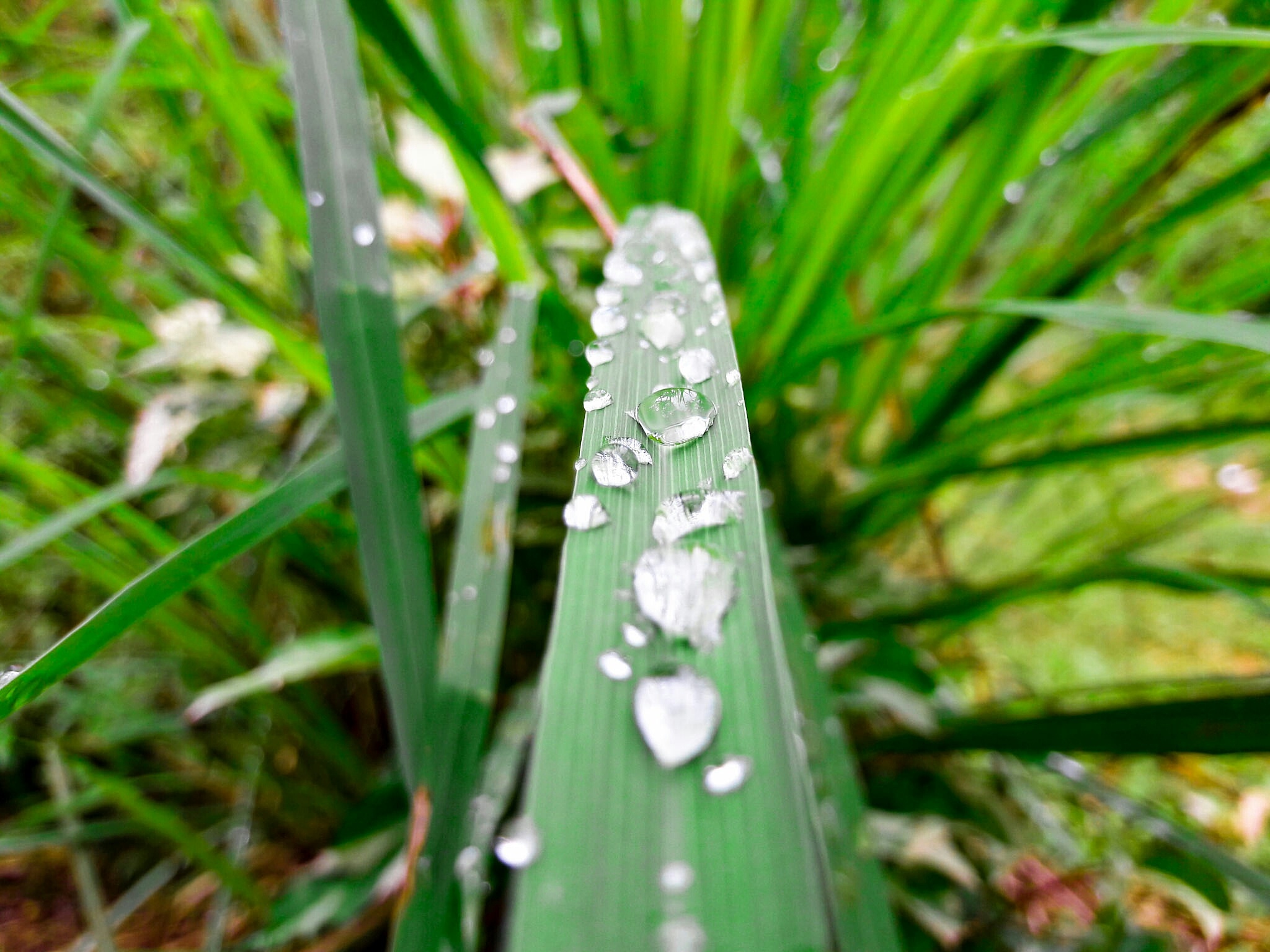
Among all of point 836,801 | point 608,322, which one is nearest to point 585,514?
point 608,322

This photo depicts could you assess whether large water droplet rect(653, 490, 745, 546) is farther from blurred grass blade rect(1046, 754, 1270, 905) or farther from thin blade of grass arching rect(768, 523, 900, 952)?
blurred grass blade rect(1046, 754, 1270, 905)

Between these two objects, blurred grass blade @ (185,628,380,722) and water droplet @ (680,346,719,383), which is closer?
water droplet @ (680,346,719,383)

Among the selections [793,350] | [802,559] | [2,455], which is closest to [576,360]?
[793,350]

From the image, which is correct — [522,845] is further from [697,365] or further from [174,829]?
[174,829]

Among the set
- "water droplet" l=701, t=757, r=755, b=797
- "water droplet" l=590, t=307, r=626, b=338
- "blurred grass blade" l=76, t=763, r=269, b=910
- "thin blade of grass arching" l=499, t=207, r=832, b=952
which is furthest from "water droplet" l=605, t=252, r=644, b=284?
"blurred grass blade" l=76, t=763, r=269, b=910

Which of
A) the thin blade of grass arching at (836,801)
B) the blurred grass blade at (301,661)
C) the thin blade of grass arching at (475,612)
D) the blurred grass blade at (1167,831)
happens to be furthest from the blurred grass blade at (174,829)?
the blurred grass blade at (1167,831)

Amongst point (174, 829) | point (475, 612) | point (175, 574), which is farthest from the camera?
point (174, 829)

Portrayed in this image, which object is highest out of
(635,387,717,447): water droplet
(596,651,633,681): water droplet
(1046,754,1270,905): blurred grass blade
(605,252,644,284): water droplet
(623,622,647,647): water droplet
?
(605,252,644,284): water droplet
